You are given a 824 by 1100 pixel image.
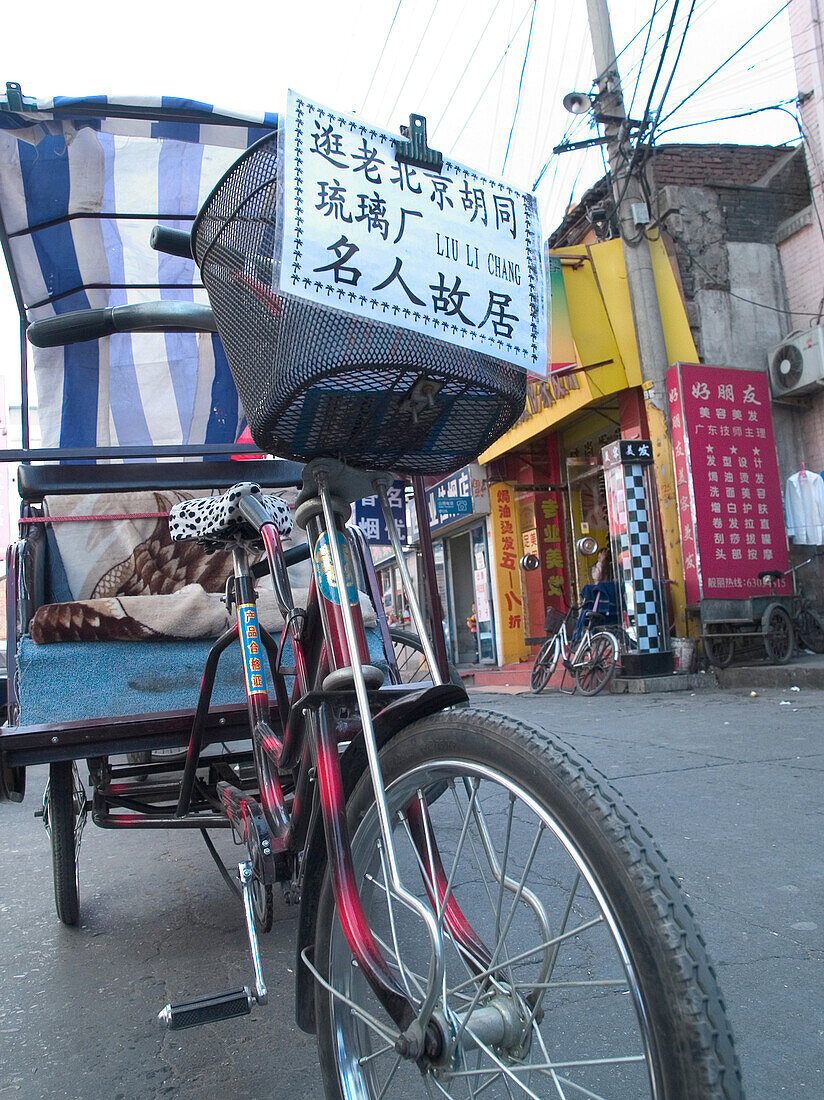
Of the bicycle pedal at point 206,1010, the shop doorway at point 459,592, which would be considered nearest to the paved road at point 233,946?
the bicycle pedal at point 206,1010

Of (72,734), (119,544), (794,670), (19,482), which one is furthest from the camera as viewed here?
(794,670)

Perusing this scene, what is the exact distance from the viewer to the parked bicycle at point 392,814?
0.94 meters

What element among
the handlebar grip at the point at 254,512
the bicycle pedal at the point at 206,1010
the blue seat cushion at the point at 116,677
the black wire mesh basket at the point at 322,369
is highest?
the black wire mesh basket at the point at 322,369

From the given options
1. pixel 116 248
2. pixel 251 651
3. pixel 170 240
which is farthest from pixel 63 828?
pixel 116 248

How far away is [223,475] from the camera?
313 centimetres

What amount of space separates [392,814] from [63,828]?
5.51 ft

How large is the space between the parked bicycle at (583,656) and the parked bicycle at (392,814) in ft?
23.0

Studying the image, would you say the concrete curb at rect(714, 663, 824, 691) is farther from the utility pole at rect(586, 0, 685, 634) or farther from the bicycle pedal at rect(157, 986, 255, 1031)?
the bicycle pedal at rect(157, 986, 255, 1031)

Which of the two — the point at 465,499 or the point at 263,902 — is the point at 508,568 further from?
the point at 263,902

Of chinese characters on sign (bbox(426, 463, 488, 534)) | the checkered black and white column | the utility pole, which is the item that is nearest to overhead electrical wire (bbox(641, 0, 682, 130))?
the utility pole

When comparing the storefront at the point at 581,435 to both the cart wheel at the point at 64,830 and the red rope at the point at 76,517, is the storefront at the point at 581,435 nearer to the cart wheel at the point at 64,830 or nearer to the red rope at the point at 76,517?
the red rope at the point at 76,517

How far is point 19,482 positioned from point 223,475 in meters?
0.71

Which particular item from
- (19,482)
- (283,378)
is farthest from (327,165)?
(19,482)

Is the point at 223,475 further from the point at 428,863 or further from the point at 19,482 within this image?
the point at 428,863
